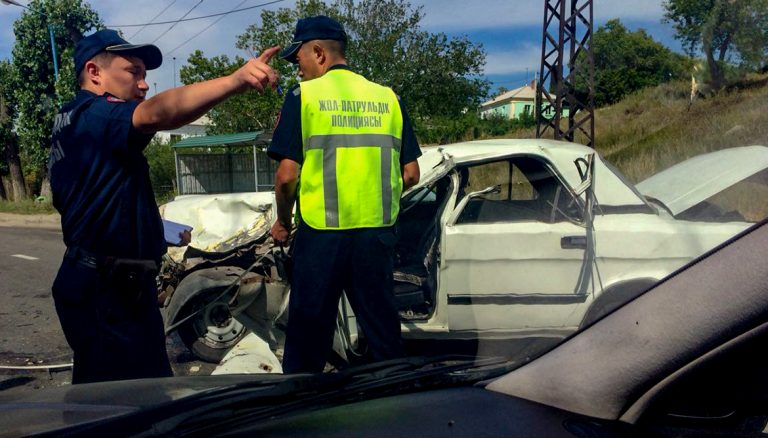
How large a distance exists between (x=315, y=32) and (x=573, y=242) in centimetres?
191

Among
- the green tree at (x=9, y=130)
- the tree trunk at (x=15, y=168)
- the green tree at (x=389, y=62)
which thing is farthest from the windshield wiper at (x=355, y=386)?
the tree trunk at (x=15, y=168)

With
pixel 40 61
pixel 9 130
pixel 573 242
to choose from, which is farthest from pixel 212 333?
pixel 9 130

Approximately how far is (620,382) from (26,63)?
27034 mm

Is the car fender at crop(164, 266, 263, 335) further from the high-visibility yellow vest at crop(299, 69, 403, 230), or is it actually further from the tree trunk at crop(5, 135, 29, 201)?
the tree trunk at crop(5, 135, 29, 201)

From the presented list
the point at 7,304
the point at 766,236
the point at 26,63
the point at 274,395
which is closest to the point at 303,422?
the point at 274,395

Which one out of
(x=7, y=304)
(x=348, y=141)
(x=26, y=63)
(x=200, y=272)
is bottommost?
(x=7, y=304)

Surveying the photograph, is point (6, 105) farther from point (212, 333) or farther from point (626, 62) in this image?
point (626, 62)

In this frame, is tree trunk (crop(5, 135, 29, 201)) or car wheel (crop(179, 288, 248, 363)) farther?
tree trunk (crop(5, 135, 29, 201))

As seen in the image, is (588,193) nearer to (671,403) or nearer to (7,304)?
(671,403)

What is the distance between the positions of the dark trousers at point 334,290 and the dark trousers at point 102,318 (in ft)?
2.25

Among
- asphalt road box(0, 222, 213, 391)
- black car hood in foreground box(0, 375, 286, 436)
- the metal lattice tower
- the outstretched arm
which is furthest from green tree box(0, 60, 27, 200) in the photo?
black car hood in foreground box(0, 375, 286, 436)

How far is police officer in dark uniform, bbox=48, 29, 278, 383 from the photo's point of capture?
239 centimetres

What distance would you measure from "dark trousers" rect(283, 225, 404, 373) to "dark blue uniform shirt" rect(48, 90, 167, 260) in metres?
0.74

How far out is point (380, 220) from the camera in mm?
3115
